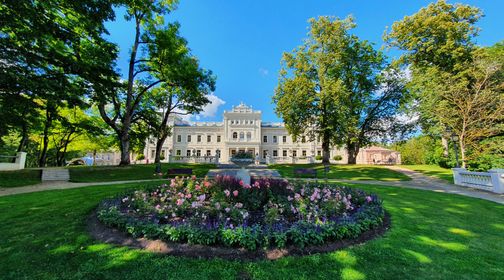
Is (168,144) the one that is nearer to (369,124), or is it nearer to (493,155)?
(369,124)

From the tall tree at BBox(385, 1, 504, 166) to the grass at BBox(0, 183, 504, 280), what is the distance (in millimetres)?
11363

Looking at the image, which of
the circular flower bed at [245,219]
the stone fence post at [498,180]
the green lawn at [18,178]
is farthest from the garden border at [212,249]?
the green lawn at [18,178]

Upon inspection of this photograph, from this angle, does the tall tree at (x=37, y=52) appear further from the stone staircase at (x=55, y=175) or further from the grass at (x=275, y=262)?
the grass at (x=275, y=262)

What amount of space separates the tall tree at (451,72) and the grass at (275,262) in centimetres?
1136

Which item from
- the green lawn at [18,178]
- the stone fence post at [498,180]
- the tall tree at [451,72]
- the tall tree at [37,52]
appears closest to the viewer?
the stone fence post at [498,180]

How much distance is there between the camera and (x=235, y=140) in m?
43.5

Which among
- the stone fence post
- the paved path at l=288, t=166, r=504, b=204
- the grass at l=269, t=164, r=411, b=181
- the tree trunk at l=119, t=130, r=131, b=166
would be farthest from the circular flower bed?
the tree trunk at l=119, t=130, r=131, b=166

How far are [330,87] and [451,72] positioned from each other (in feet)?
Answer: 33.4

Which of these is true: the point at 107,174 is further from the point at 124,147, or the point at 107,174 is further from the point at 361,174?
the point at 361,174

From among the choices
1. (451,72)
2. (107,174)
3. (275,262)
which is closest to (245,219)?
(275,262)

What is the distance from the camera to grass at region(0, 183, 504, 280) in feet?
8.36

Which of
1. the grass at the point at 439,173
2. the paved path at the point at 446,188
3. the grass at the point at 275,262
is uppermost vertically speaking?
the grass at the point at 439,173

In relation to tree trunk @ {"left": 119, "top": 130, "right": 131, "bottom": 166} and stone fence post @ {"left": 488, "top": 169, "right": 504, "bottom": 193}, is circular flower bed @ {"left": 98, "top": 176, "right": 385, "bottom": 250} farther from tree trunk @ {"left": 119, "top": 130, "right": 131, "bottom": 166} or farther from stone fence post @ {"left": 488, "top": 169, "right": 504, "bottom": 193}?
tree trunk @ {"left": 119, "top": 130, "right": 131, "bottom": 166}

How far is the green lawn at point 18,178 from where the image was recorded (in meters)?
10.8
